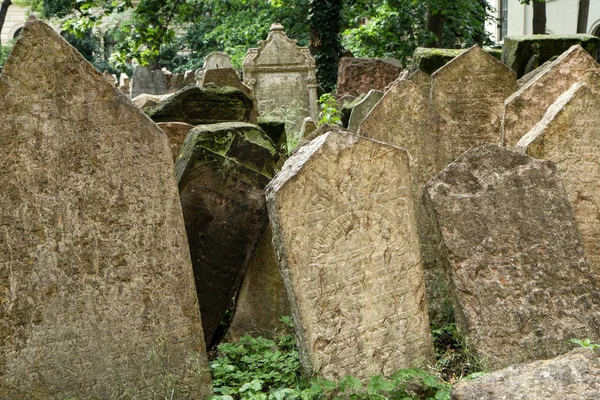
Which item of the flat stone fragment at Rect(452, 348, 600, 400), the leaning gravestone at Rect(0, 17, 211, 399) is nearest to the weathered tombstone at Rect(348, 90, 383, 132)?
the leaning gravestone at Rect(0, 17, 211, 399)

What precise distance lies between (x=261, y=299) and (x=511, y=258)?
1.68m

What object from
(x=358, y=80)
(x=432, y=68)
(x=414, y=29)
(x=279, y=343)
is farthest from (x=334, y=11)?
(x=279, y=343)

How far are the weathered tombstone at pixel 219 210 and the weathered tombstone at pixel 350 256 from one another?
2.71 feet

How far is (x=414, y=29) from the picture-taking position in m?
21.2

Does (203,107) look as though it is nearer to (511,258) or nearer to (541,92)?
(541,92)

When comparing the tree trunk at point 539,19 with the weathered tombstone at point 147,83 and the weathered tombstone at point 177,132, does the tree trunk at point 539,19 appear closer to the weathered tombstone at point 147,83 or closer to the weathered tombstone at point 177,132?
the weathered tombstone at point 147,83

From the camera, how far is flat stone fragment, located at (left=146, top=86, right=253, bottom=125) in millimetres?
7941

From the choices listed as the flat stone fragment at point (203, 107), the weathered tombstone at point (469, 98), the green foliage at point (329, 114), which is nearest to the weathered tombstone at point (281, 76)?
the green foliage at point (329, 114)

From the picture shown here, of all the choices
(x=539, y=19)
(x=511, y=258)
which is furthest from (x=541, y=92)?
(x=539, y=19)

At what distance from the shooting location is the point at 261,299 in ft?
19.7

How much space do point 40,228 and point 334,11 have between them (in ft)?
55.3

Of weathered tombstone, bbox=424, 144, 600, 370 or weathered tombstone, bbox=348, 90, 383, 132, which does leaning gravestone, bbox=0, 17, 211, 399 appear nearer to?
weathered tombstone, bbox=424, 144, 600, 370

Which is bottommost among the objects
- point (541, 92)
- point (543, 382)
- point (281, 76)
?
point (543, 382)

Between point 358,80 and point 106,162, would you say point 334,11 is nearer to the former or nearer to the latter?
point 358,80
